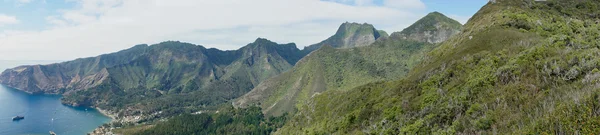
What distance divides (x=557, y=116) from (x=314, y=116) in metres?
80.5

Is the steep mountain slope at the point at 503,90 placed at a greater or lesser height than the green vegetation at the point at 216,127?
greater

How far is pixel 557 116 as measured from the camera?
3269 centimetres

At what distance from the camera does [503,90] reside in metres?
47.7

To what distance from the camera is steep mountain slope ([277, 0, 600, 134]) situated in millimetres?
35969

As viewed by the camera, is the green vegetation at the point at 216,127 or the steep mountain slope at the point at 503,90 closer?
the steep mountain slope at the point at 503,90

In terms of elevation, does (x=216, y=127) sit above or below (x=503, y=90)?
below

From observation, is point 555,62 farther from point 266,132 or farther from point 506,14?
point 266,132

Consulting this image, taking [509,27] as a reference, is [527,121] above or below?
below

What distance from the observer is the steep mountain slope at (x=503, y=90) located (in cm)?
3597

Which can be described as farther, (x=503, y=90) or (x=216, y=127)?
(x=216, y=127)

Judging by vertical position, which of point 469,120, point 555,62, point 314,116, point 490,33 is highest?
point 490,33

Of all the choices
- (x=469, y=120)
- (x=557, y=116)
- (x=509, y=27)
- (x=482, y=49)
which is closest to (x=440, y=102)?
(x=469, y=120)

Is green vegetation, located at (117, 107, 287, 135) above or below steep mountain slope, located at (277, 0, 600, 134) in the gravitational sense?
below

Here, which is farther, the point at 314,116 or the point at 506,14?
the point at 314,116
